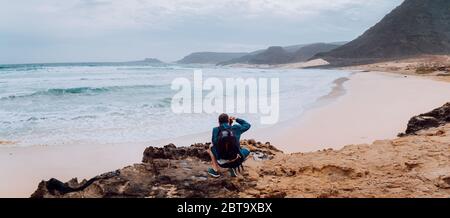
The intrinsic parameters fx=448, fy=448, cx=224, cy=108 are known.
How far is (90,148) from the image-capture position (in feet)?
31.0

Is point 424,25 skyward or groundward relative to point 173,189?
skyward

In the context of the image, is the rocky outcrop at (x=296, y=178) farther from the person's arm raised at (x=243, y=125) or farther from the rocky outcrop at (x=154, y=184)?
the person's arm raised at (x=243, y=125)

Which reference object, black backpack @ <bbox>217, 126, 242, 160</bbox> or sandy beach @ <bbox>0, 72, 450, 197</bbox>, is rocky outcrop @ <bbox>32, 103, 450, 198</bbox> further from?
sandy beach @ <bbox>0, 72, 450, 197</bbox>

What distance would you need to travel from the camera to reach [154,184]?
17.7 feet

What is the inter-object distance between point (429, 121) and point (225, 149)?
4433 mm

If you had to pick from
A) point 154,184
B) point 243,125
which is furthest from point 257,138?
point 154,184

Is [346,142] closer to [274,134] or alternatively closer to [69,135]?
[274,134]

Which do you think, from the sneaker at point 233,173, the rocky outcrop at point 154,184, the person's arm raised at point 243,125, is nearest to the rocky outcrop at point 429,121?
the person's arm raised at point 243,125

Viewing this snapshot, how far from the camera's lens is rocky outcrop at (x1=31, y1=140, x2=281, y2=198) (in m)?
5.15

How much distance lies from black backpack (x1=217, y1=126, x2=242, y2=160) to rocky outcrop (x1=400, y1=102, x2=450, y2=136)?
12.9 ft

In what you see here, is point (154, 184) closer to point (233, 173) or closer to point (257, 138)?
point (233, 173)
